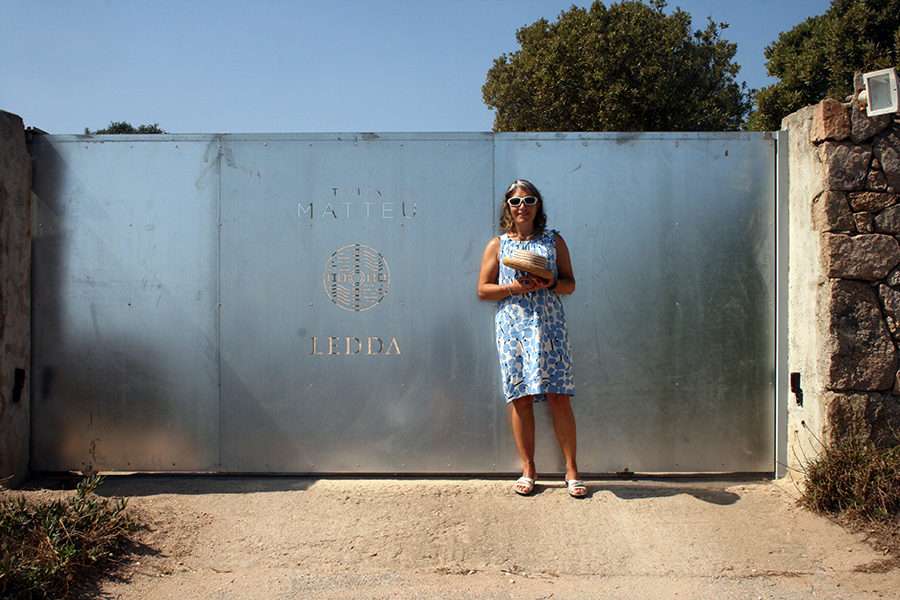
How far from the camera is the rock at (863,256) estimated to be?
2.90 meters

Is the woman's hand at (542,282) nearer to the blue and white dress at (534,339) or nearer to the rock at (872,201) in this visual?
the blue and white dress at (534,339)

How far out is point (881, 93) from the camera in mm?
2891

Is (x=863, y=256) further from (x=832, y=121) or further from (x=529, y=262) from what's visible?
(x=529, y=262)

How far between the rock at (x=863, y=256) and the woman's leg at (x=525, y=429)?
1.74 m

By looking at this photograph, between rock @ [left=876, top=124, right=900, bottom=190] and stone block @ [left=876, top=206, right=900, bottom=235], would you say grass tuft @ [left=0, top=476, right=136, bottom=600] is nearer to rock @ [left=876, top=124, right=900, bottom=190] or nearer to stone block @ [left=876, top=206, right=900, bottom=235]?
stone block @ [left=876, top=206, right=900, bottom=235]

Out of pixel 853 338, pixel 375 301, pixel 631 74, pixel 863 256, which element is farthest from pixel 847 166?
pixel 631 74

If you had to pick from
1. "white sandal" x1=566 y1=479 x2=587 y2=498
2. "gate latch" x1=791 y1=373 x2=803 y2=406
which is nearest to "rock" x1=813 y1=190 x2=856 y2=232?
"gate latch" x1=791 y1=373 x2=803 y2=406

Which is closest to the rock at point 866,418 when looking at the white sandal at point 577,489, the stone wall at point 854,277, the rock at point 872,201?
the stone wall at point 854,277

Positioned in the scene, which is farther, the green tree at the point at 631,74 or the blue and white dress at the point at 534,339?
the green tree at the point at 631,74

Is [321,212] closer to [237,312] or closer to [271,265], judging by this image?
[271,265]

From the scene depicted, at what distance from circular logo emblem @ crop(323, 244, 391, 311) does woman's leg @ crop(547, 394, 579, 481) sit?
1.18m

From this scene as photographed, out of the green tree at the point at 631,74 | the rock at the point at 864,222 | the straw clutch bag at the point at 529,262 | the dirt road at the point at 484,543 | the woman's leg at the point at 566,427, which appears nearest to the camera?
the dirt road at the point at 484,543

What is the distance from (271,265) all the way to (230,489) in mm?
1305

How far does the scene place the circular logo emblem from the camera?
332 cm
